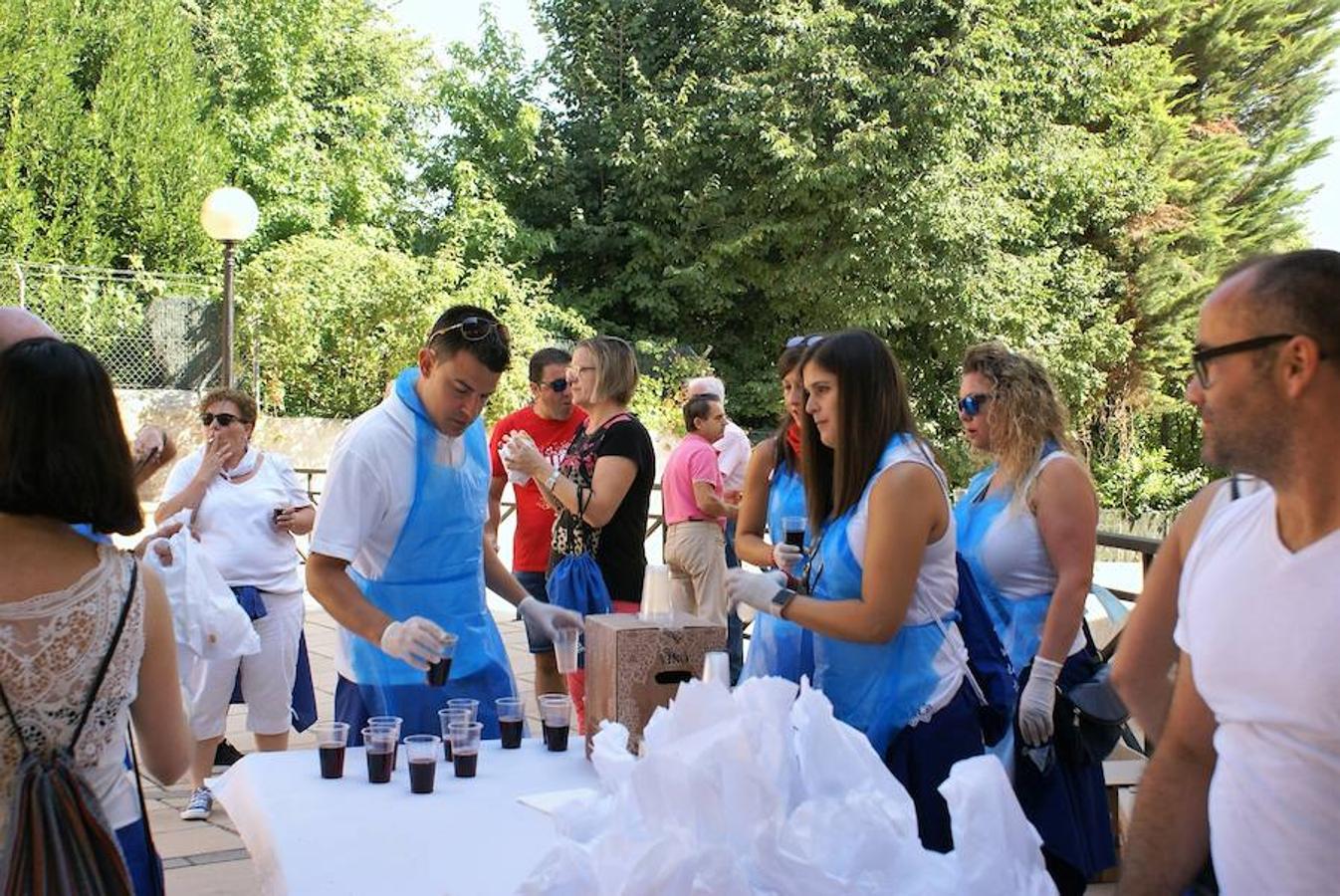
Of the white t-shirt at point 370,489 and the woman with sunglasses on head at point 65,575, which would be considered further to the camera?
the white t-shirt at point 370,489

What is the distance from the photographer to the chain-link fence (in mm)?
16625

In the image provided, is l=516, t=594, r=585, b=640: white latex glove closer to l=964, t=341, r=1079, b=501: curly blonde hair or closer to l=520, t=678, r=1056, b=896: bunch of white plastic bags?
l=964, t=341, r=1079, b=501: curly blonde hair

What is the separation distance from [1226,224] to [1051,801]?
3316cm

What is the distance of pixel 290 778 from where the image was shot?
2.86 meters

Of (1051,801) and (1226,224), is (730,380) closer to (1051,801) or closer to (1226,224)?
(1226,224)

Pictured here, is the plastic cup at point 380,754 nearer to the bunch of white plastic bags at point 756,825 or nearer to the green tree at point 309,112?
the bunch of white plastic bags at point 756,825

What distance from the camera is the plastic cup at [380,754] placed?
110 inches

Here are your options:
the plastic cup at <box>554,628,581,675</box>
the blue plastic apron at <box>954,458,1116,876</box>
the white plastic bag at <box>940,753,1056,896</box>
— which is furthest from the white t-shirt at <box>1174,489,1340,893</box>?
the plastic cup at <box>554,628,581,675</box>

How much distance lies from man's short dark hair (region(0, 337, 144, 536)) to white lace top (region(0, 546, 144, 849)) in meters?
0.13

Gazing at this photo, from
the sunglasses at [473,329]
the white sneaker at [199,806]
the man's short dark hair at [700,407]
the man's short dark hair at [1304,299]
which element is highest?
the sunglasses at [473,329]

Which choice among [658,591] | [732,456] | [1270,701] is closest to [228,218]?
[732,456]

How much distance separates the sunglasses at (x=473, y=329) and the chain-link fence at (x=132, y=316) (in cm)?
1477

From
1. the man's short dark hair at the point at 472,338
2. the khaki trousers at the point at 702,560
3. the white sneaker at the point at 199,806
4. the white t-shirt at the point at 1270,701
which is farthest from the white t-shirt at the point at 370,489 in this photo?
the khaki trousers at the point at 702,560

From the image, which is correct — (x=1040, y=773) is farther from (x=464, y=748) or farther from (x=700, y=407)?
(x=700, y=407)
